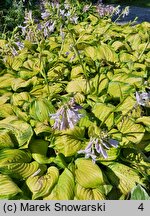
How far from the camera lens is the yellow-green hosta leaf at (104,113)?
9.43 ft

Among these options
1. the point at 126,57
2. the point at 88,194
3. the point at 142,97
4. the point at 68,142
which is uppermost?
the point at 142,97

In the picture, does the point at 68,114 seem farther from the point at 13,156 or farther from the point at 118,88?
the point at 118,88

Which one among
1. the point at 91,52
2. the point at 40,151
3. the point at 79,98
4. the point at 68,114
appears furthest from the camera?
the point at 91,52

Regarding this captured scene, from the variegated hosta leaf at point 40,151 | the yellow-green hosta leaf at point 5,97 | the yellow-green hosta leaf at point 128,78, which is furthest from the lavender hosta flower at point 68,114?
the yellow-green hosta leaf at point 128,78

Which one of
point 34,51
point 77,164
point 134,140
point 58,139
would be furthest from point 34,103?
point 34,51

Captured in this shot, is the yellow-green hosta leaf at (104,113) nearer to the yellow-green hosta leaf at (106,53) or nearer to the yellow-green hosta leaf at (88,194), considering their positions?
the yellow-green hosta leaf at (88,194)

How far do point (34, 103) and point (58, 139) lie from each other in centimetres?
41

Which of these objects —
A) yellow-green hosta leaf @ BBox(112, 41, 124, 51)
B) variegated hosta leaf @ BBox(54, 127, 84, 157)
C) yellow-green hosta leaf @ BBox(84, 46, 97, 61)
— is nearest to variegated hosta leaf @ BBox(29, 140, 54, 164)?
variegated hosta leaf @ BBox(54, 127, 84, 157)

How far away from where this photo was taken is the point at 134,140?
108 inches

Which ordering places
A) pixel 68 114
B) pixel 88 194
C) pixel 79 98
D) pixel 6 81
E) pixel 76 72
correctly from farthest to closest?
1. pixel 76 72
2. pixel 6 81
3. pixel 79 98
4. pixel 88 194
5. pixel 68 114

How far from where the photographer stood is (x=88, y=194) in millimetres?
2398

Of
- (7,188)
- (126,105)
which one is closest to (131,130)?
(126,105)

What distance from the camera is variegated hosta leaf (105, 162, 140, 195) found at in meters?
2.53

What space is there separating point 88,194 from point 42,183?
310mm
